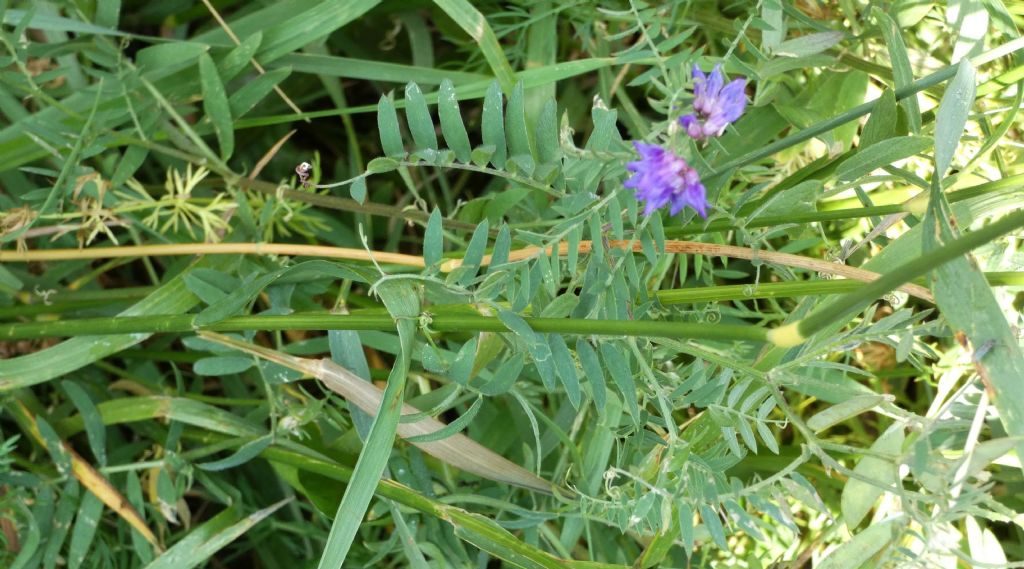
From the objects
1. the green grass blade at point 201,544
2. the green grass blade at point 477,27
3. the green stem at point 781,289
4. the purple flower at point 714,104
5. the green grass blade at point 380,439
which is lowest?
the green grass blade at point 201,544

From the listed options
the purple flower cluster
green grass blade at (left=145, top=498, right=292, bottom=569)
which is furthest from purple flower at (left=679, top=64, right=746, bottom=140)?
green grass blade at (left=145, top=498, right=292, bottom=569)

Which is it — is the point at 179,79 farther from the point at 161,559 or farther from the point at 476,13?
the point at 161,559

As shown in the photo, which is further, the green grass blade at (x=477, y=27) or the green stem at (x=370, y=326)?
the green grass blade at (x=477, y=27)

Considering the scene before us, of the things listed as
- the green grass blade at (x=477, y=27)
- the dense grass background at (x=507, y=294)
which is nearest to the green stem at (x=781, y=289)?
the dense grass background at (x=507, y=294)

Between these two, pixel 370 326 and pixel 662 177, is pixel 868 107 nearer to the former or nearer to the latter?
pixel 662 177

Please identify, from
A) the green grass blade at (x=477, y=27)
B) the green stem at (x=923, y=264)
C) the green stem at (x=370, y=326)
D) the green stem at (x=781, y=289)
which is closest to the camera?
the green stem at (x=923, y=264)

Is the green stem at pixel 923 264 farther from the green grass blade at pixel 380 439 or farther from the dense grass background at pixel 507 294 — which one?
the green grass blade at pixel 380 439

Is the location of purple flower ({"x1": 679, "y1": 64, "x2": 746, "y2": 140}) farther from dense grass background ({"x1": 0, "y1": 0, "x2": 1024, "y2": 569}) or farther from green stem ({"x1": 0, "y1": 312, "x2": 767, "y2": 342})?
green stem ({"x1": 0, "y1": 312, "x2": 767, "y2": 342})

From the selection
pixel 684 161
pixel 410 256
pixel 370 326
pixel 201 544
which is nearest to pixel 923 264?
pixel 684 161
